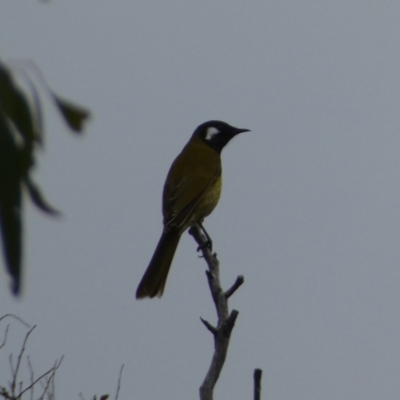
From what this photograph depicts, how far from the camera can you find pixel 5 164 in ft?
4.55

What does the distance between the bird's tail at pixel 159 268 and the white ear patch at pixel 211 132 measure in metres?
2.19

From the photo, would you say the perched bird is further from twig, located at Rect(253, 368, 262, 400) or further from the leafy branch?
the leafy branch

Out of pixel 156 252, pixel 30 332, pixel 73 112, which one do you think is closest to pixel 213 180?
pixel 156 252

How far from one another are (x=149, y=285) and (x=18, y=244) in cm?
478

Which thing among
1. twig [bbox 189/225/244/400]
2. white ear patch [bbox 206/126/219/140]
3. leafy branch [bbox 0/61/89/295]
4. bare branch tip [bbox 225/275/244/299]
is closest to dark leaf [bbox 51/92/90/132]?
leafy branch [bbox 0/61/89/295]

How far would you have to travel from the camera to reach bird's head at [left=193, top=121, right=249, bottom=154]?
8.48 m

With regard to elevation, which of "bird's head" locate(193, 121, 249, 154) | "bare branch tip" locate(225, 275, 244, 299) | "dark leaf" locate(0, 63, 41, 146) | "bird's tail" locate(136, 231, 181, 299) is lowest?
"dark leaf" locate(0, 63, 41, 146)

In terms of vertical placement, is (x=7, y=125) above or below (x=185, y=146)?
below

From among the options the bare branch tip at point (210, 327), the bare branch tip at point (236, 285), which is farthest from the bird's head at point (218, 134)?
the bare branch tip at point (210, 327)

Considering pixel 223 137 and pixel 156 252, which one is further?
pixel 223 137

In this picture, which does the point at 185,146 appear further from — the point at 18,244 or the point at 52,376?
the point at 18,244

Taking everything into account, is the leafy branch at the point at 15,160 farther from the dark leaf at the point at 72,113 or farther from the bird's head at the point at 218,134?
the bird's head at the point at 218,134

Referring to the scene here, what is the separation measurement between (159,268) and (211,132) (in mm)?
2664

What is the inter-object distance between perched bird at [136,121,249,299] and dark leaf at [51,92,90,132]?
466 cm
